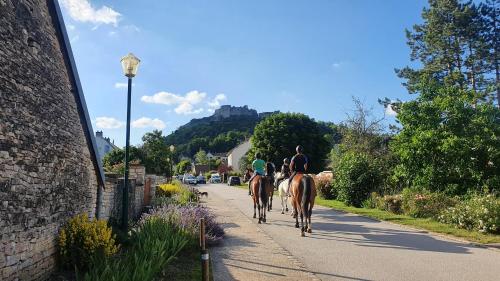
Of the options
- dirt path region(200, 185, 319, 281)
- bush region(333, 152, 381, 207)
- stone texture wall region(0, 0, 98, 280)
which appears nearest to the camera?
stone texture wall region(0, 0, 98, 280)

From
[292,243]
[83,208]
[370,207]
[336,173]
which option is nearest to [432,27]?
[336,173]

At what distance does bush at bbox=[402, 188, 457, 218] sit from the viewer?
16.3 m

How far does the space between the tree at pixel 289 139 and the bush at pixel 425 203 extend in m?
34.0

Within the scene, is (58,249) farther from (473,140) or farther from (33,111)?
(473,140)

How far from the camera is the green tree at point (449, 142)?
58.2ft

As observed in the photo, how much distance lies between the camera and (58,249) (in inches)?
322

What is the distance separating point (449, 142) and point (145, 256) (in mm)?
14580

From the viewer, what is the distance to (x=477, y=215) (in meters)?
13.2

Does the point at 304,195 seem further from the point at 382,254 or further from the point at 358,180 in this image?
the point at 358,180

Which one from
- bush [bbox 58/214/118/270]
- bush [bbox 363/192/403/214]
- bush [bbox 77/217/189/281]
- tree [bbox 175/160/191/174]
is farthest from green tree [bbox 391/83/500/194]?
tree [bbox 175/160/191/174]

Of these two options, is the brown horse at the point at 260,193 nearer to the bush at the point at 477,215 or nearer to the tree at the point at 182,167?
the bush at the point at 477,215

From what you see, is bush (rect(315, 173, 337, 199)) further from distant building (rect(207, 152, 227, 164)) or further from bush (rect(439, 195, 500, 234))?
distant building (rect(207, 152, 227, 164))

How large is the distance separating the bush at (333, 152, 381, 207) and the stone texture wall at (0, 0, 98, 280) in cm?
1720

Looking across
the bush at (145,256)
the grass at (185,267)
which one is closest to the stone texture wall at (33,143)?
the bush at (145,256)
